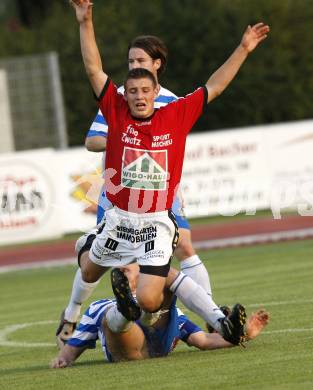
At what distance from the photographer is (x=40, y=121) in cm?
2553

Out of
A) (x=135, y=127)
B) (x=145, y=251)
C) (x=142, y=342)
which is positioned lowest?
(x=142, y=342)

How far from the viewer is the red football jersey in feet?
26.5

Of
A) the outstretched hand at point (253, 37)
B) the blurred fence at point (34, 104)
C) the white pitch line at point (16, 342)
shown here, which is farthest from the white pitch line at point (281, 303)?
the blurred fence at point (34, 104)

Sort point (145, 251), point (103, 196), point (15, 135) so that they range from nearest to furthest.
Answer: point (145, 251)
point (103, 196)
point (15, 135)

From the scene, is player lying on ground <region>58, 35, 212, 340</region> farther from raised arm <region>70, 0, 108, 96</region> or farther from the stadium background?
raised arm <region>70, 0, 108, 96</region>

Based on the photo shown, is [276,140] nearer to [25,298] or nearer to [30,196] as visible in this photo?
[30,196]

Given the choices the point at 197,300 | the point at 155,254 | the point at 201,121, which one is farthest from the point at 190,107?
the point at 201,121

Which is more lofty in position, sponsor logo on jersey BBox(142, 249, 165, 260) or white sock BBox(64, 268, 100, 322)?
sponsor logo on jersey BBox(142, 249, 165, 260)

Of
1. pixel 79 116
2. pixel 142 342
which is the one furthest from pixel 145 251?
pixel 79 116

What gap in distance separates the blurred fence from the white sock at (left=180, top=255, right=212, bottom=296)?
50.6 ft

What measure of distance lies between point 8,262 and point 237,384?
45.1 ft

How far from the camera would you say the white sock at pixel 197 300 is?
8078mm

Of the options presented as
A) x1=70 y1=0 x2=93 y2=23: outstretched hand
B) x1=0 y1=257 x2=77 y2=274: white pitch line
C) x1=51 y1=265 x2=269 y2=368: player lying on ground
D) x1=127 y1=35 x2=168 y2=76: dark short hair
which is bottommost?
x1=0 y1=257 x2=77 y2=274: white pitch line

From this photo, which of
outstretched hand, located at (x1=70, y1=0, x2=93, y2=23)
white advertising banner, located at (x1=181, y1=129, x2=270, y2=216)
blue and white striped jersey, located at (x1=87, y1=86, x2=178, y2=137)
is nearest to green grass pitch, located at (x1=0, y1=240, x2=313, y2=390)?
blue and white striped jersey, located at (x1=87, y1=86, x2=178, y2=137)
